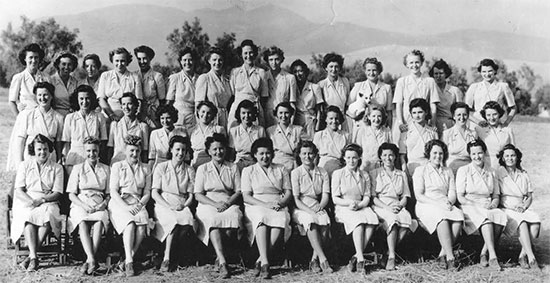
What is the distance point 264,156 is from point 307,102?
4.60 ft

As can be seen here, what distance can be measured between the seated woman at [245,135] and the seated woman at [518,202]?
2.62 metres

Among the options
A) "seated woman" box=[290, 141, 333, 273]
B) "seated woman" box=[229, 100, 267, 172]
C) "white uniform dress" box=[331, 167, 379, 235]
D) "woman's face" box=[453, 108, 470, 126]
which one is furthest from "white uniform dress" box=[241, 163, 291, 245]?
"woman's face" box=[453, 108, 470, 126]

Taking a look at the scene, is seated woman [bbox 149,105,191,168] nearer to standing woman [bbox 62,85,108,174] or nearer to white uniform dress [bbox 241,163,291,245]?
standing woman [bbox 62,85,108,174]

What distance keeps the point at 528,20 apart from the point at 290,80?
15.7 feet

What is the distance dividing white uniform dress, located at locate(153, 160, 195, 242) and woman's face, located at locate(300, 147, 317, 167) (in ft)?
3.76

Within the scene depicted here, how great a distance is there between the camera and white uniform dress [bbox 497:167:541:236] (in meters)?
5.93

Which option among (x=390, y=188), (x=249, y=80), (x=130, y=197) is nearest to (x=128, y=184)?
(x=130, y=197)

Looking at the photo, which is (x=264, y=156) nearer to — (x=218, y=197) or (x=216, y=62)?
(x=218, y=197)

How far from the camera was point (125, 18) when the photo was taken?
55.2 ft

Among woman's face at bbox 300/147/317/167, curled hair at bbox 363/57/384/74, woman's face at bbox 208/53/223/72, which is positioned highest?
woman's face at bbox 208/53/223/72

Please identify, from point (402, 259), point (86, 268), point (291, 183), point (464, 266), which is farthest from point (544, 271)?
point (86, 268)

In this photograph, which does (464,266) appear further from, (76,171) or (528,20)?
(528,20)

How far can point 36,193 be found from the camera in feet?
18.4

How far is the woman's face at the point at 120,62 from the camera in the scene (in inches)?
257
